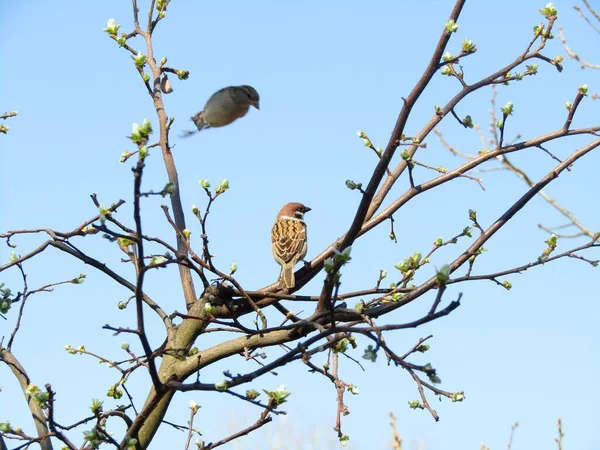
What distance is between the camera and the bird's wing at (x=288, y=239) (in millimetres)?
6703

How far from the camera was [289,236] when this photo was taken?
7188 millimetres

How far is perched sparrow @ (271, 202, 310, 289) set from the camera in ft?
21.9

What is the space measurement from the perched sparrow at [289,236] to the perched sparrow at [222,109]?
141 centimetres

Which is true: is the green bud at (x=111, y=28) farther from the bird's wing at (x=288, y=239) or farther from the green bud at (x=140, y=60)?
the bird's wing at (x=288, y=239)

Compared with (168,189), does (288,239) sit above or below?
above

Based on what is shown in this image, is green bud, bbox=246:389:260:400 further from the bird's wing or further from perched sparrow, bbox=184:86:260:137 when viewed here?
the bird's wing

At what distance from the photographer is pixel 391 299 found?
404 centimetres

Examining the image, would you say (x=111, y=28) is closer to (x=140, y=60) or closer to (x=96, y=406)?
(x=140, y=60)

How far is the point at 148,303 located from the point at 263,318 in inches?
31.6

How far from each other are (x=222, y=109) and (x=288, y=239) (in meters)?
2.36

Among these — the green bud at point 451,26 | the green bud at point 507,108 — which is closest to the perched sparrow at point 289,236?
the green bud at point 507,108

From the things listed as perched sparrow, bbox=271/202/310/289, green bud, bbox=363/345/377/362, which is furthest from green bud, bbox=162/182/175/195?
perched sparrow, bbox=271/202/310/289

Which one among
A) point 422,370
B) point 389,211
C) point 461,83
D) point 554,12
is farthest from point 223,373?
point 554,12

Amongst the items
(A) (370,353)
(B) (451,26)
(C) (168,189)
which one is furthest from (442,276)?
(B) (451,26)
